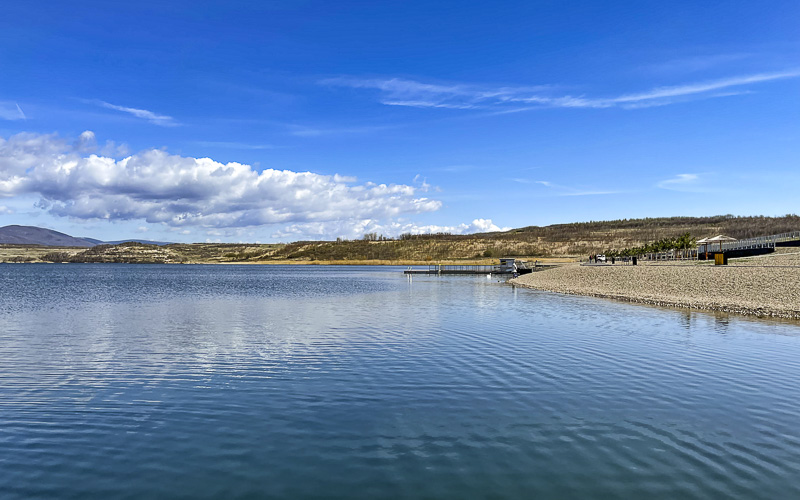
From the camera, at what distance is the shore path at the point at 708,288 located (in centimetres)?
3438

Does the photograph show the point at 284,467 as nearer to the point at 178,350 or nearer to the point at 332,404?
the point at 332,404

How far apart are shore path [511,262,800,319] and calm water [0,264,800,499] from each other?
9022mm

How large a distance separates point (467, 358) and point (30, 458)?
534 inches

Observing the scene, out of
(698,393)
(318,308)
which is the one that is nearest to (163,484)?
(698,393)

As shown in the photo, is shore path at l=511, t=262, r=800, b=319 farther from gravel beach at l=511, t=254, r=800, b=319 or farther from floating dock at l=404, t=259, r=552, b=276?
floating dock at l=404, t=259, r=552, b=276

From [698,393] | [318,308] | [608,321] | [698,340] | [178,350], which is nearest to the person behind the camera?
[698,393]

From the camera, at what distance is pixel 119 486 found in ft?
28.1

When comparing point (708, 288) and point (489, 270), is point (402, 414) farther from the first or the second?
point (489, 270)

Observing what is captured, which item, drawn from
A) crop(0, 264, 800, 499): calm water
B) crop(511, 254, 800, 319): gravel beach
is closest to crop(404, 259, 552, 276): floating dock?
crop(511, 254, 800, 319): gravel beach

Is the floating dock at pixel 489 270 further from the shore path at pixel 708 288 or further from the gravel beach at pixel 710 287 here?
the shore path at pixel 708 288

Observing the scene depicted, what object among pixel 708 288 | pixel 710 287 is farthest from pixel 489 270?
pixel 708 288

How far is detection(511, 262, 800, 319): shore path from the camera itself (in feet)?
113

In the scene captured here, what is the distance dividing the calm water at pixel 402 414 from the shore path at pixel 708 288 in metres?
9.02

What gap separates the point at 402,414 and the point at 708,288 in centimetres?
3907
